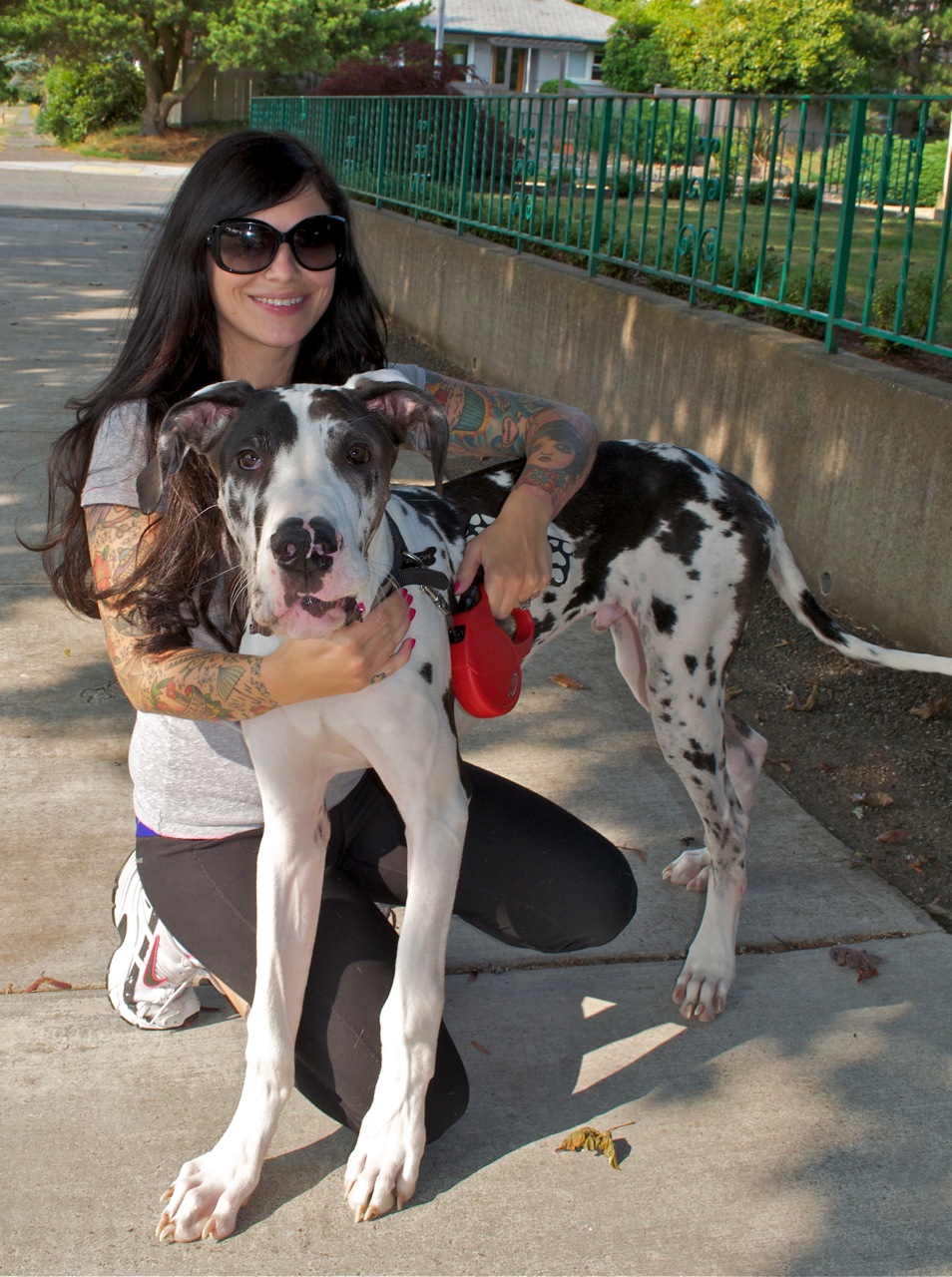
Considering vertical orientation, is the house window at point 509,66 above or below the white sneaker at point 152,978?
above

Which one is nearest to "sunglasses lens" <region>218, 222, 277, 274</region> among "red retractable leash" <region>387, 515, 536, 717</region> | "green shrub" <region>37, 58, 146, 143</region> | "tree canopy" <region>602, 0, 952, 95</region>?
"red retractable leash" <region>387, 515, 536, 717</region>

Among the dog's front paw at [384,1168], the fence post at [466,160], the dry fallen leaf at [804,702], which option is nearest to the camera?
the dog's front paw at [384,1168]

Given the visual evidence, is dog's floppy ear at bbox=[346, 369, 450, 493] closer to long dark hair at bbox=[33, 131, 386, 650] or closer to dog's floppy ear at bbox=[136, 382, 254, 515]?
dog's floppy ear at bbox=[136, 382, 254, 515]

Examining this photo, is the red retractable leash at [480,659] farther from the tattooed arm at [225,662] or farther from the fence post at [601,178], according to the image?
the fence post at [601,178]

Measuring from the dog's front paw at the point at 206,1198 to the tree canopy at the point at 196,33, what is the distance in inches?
1567

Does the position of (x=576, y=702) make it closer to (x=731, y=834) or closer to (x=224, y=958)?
(x=731, y=834)

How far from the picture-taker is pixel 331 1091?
273 cm

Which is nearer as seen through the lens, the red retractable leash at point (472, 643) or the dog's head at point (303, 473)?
the dog's head at point (303, 473)

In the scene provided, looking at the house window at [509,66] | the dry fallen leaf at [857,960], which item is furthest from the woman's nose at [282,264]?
Result: the house window at [509,66]

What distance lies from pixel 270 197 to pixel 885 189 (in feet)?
12.1

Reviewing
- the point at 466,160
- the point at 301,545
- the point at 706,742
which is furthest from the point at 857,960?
the point at 466,160

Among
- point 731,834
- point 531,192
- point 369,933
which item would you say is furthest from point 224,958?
point 531,192

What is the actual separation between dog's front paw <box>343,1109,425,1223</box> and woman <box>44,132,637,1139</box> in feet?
0.51

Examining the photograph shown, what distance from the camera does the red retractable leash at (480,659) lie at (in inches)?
110
